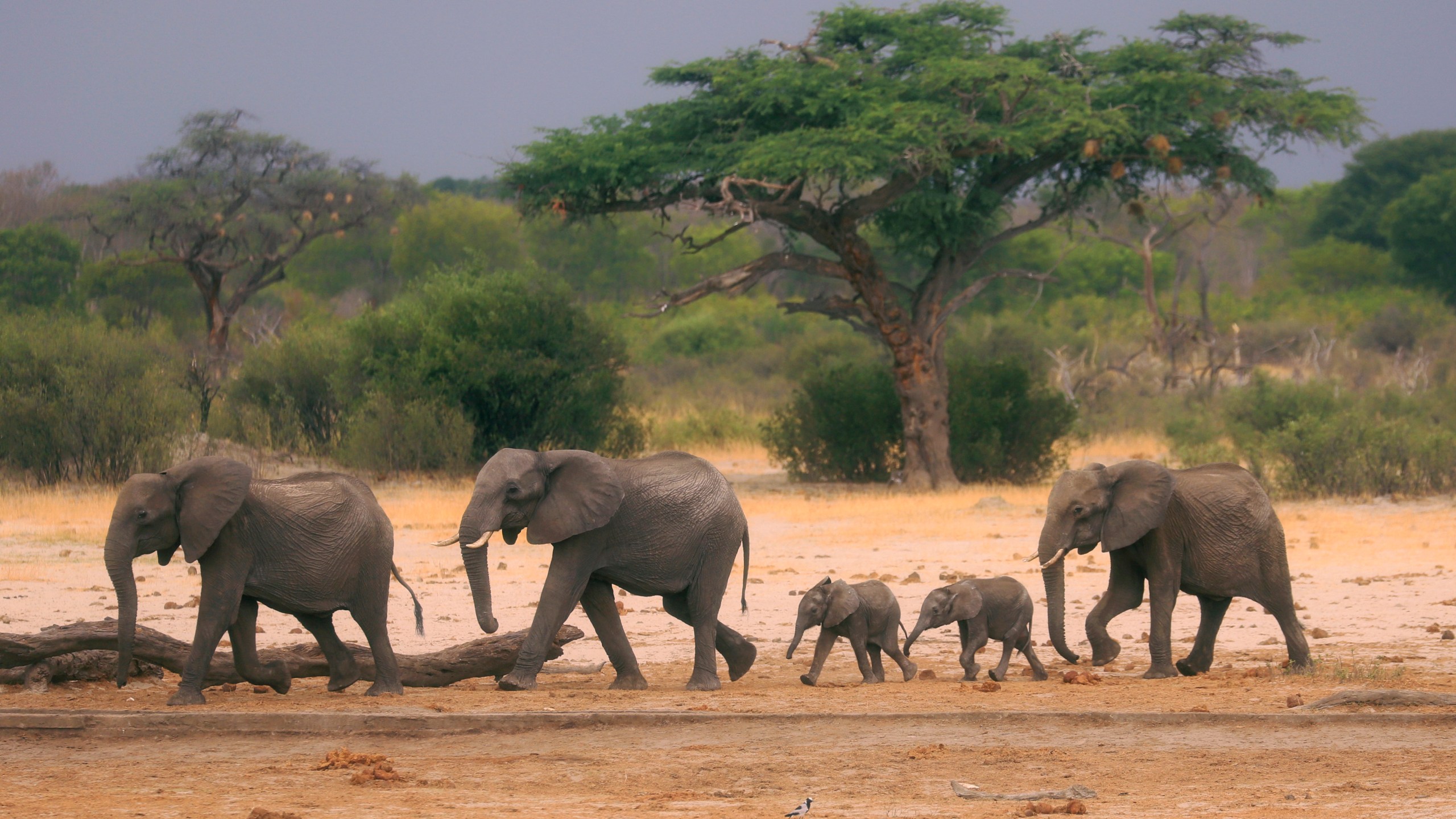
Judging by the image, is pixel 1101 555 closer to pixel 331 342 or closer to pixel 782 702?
pixel 782 702

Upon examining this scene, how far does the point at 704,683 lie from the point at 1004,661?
1.75 m

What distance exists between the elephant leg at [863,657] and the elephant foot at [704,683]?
0.86 m

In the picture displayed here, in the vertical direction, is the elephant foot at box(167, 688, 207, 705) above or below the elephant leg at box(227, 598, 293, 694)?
below

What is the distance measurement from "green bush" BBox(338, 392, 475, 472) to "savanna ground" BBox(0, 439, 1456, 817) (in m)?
9.17

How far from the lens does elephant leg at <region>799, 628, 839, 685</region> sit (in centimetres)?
873

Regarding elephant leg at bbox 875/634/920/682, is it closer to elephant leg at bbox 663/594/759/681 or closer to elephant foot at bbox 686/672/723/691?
elephant leg at bbox 663/594/759/681

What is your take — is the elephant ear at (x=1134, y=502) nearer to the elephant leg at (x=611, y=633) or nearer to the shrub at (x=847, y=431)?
the elephant leg at (x=611, y=633)

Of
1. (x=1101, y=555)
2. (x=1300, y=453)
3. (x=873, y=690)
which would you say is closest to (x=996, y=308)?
(x=1300, y=453)

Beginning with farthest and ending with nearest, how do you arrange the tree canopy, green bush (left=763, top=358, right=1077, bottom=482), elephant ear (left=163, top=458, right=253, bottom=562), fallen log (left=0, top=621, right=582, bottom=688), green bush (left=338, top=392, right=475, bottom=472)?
the tree canopy → green bush (left=763, top=358, right=1077, bottom=482) → green bush (left=338, top=392, right=475, bottom=472) → fallen log (left=0, top=621, right=582, bottom=688) → elephant ear (left=163, top=458, right=253, bottom=562)

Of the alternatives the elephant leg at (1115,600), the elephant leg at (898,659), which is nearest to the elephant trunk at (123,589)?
the elephant leg at (898,659)

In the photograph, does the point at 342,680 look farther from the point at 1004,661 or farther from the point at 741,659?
the point at 1004,661

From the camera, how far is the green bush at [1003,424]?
24500 millimetres

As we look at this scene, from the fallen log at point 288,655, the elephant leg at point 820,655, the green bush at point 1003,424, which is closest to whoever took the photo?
the fallen log at point 288,655

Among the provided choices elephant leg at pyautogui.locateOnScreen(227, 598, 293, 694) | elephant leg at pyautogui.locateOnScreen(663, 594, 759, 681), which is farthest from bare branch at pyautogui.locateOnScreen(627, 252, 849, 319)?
elephant leg at pyautogui.locateOnScreen(227, 598, 293, 694)
